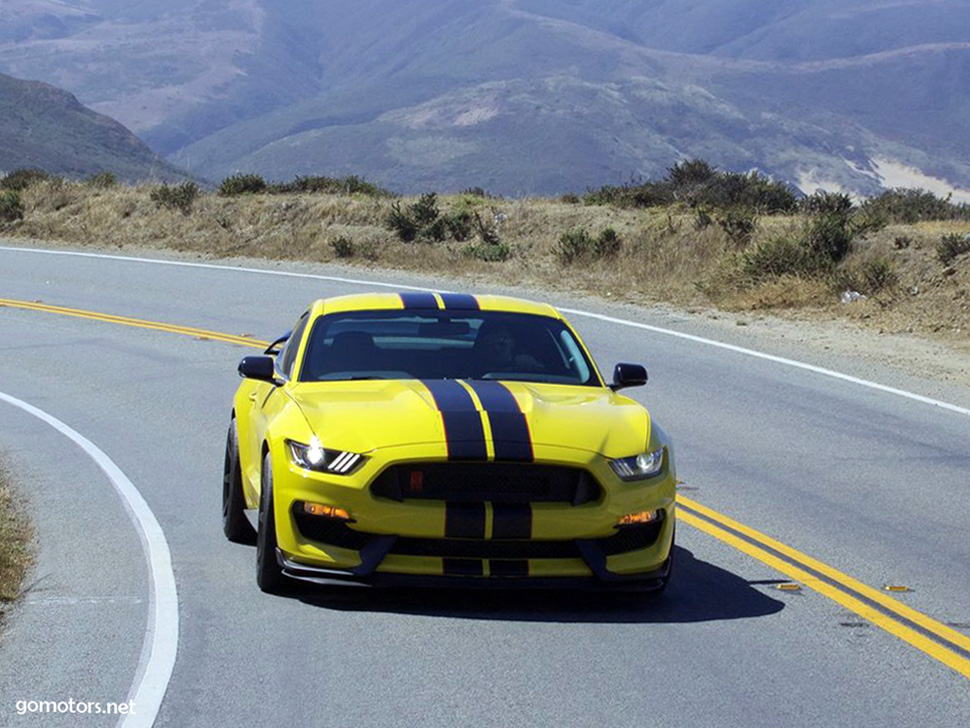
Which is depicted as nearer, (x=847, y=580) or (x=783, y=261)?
(x=847, y=580)

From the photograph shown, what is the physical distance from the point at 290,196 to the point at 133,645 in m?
26.0

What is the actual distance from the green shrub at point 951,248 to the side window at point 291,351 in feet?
45.3

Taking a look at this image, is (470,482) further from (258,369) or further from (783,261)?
(783,261)

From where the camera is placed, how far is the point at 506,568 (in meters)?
7.59

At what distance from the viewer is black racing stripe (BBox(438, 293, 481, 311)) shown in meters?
9.54

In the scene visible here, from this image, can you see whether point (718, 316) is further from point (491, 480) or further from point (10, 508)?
point (491, 480)

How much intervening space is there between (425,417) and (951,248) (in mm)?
15316

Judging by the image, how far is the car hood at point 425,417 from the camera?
7691 millimetres

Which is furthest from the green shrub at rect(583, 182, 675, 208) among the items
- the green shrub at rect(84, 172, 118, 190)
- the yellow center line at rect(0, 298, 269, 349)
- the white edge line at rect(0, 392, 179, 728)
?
the white edge line at rect(0, 392, 179, 728)

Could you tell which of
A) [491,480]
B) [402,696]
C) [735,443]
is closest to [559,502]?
[491,480]

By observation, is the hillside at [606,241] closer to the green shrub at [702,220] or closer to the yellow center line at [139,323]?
the green shrub at [702,220]

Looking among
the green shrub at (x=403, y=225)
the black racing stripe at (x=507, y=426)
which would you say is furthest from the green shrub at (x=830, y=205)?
the black racing stripe at (x=507, y=426)

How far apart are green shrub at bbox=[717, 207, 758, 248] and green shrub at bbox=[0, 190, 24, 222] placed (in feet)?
52.8

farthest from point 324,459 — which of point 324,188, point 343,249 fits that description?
point 324,188
